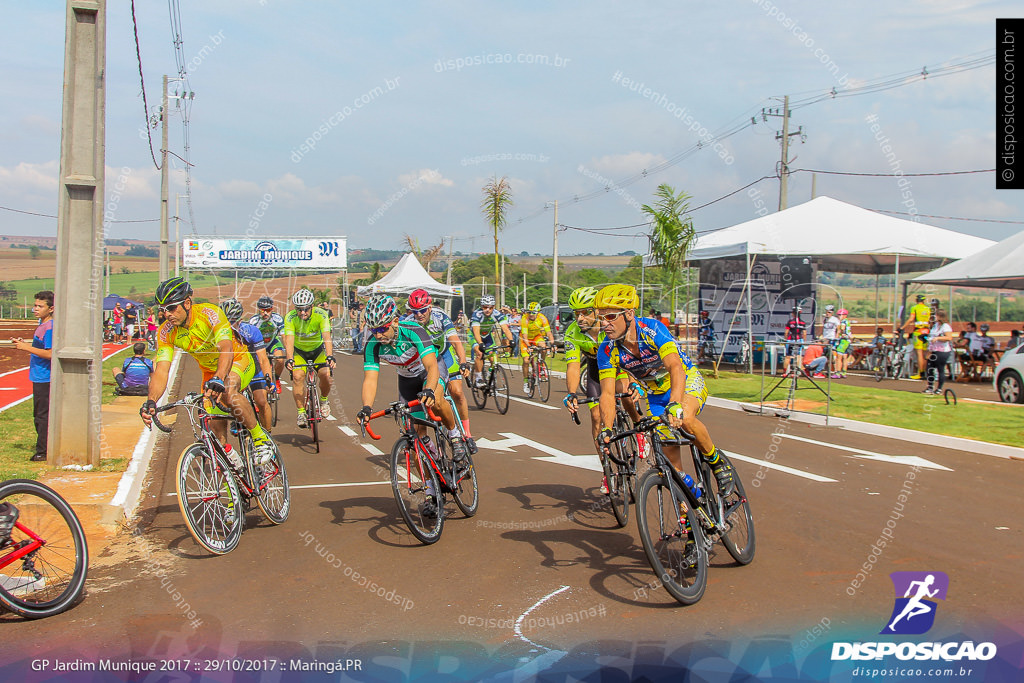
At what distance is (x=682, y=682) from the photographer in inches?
156

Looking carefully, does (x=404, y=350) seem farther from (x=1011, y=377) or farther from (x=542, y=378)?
(x=1011, y=377)

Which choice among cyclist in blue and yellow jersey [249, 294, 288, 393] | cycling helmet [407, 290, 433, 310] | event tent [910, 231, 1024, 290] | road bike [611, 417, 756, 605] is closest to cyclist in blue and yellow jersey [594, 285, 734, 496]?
road bike [611, 417, 756, 605]

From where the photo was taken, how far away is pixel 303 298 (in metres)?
11.8

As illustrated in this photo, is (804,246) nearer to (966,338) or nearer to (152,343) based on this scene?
(966,338)

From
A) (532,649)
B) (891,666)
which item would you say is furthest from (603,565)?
(891,666)

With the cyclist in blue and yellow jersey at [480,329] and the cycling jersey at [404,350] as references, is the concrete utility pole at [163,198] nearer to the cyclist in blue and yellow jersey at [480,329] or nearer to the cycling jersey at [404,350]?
the cyclist in blue and yellow jersey at [480,329]

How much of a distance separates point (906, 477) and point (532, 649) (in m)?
6.35

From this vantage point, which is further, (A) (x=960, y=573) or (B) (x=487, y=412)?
(B) (x=487, y=412)

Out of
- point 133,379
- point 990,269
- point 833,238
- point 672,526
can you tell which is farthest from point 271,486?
point 990,269

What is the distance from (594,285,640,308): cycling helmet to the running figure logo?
259 cm

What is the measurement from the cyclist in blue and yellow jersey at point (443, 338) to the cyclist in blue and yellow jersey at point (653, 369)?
160 centimetres

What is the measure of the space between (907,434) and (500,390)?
6914 millimetres

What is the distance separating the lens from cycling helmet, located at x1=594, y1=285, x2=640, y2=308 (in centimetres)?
580

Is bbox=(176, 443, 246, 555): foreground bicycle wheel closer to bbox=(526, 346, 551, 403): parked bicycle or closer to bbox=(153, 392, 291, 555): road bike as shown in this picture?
bbox=(153, 392, 291, 555): road bike
